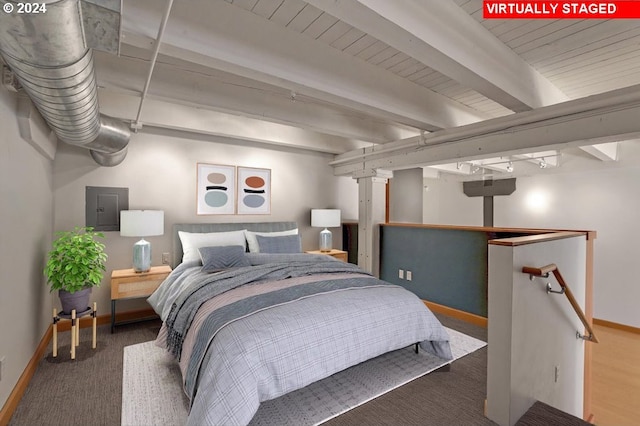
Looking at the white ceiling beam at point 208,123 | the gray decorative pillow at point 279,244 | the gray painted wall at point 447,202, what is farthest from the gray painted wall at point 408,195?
the gray decorative pillow at point 279,244

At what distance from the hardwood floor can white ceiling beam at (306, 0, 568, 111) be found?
2.82m

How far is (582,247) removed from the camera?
2.84 meters

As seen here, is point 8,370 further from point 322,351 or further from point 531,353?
point 531,353

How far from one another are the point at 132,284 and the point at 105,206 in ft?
3.27

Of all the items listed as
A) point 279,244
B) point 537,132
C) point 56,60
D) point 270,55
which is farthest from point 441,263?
point 56,60

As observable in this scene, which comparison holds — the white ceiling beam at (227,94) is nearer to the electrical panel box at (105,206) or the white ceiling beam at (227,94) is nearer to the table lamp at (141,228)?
the table lamp at (141,228)

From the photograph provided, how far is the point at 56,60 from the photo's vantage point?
132 cm

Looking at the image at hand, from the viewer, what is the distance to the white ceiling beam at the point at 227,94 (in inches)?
98.7

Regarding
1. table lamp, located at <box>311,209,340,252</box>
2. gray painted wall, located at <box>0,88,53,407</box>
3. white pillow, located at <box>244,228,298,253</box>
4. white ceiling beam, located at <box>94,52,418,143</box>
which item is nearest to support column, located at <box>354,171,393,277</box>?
table lamp, located at <box>311,209,340,252</box>

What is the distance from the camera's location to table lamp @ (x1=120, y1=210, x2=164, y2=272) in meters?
3.23

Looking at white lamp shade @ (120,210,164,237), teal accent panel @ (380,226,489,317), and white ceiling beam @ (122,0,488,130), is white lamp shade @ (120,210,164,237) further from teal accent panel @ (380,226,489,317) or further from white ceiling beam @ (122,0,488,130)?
teal accent panel @ (380,226,489,317)

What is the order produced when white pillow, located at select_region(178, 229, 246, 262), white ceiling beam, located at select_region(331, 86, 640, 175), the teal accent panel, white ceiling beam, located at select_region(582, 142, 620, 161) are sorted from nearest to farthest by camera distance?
white ceiling beam, located at select_region(331, 86, 640, 175) → white pillow, located at select_region(178, 229, 246, 262) → the teal accent panel → white ceiling beam, located at select_region(582, 142, 620, 161)

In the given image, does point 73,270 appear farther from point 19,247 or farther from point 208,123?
point 208,123

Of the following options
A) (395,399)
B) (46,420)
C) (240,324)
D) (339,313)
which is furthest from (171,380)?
(395,399)
